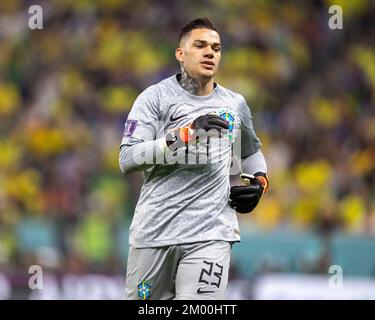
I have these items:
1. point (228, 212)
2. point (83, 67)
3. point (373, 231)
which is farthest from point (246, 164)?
point (83, 67)

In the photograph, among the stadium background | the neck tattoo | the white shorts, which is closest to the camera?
the white shorts

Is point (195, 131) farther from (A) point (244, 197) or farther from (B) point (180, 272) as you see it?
(B) point (180, 272)

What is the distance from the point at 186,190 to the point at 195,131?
0.48 metres

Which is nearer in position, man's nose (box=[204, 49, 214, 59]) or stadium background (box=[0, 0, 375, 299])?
man's nose (box=[204, 49, 214, 59])

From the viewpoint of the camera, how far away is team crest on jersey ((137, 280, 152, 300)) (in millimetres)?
6035

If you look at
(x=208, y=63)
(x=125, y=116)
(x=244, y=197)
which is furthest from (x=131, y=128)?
(x=125, y=116)

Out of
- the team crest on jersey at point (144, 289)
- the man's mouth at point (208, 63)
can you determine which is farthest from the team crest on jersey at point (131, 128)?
the team crest on jersey at point (144, 289)

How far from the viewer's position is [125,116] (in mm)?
14938

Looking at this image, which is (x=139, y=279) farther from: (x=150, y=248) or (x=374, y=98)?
(x=374, y=98)

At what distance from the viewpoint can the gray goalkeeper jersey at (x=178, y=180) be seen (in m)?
5.91

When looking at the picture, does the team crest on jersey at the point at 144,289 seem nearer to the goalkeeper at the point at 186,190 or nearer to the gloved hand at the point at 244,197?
the goalkeeper at the point at 186,190

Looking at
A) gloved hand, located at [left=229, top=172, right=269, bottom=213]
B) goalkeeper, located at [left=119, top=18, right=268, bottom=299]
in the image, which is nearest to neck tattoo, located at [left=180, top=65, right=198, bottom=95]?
goalkeeper, located at [left=119, top=18, right=268, bottom=299]

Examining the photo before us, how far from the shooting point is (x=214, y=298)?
5.91 metres

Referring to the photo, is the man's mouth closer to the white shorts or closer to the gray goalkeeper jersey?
the gray goalkeeper jersey
